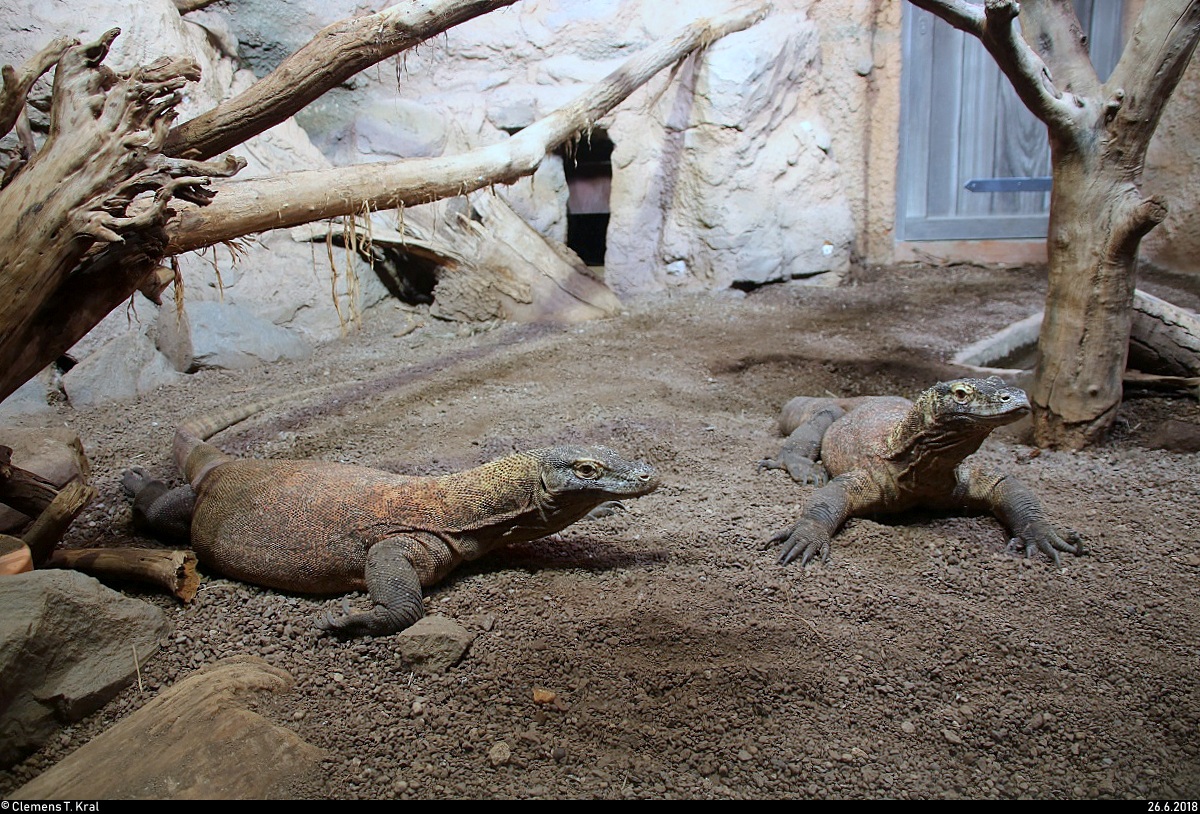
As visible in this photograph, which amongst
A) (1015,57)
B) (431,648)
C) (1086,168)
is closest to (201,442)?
(431,648)

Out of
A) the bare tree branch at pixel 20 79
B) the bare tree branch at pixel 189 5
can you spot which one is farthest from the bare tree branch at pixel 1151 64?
the bare tree branch at pixel 189 5

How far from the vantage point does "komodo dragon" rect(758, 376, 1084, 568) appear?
3.36m

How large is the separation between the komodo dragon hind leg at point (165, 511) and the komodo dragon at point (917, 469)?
8.57 ft

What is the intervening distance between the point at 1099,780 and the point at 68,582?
3069 mm

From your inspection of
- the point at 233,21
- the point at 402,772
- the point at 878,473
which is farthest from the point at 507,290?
the point at 402,772

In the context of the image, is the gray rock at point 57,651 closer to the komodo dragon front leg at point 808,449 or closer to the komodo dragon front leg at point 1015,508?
the komodo dragon front leg at point 808,449

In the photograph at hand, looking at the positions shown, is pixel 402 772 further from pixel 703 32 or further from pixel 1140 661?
pixel 703 32

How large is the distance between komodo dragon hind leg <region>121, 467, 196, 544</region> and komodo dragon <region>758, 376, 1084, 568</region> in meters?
2.61

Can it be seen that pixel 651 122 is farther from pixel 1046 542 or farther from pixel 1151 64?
pixel 1046 542

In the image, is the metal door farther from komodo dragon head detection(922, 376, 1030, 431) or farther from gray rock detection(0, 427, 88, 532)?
gray rock detection(0, 427, 88, 532)

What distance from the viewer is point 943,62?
884cm

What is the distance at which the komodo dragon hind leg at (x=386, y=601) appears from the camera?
2.86m

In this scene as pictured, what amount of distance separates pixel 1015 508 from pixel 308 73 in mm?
4102

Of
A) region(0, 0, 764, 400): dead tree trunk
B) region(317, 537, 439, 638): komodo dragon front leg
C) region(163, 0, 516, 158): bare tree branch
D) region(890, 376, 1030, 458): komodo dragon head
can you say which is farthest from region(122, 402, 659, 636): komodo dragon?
region(163, 0, 516, 158): bare tree branch
